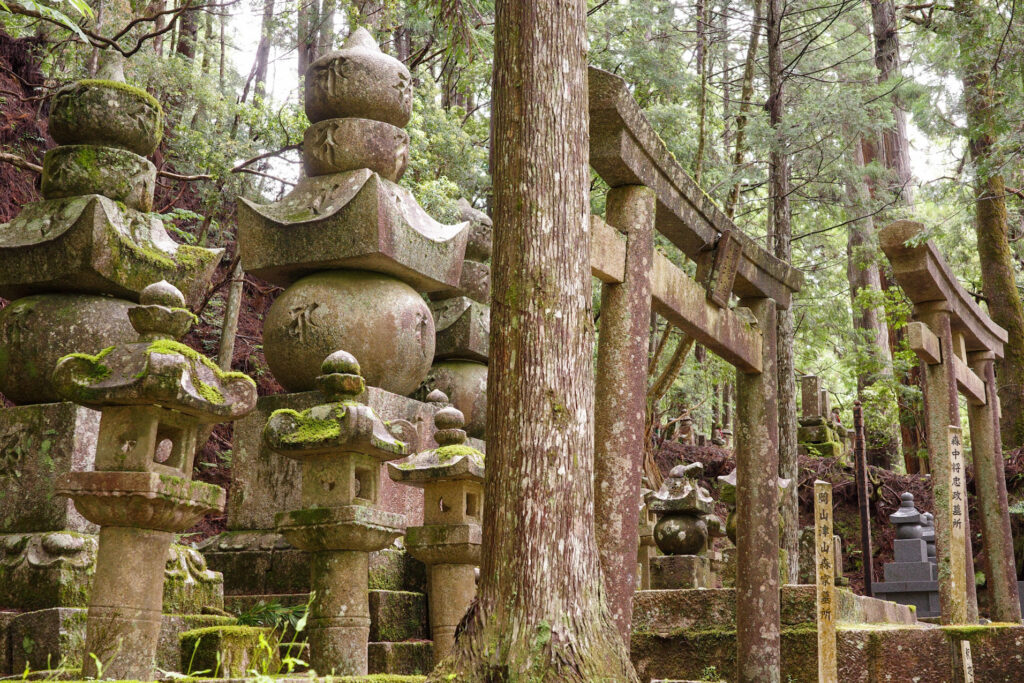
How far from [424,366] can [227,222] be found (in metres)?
9.57

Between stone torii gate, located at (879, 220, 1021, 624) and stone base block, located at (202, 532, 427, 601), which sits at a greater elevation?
stone torii gate, located at (879, 220, 1021, 624)

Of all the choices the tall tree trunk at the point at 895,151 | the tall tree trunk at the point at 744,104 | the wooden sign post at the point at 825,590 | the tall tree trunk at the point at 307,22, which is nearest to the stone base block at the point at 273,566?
the wooden sign post at the point at 825,590

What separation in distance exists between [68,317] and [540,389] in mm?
3678

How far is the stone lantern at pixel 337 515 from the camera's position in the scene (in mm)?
5207

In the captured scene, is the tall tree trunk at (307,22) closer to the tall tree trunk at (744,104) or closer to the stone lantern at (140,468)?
the tall tree trunk at (744,104)

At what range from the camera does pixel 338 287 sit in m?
7.11

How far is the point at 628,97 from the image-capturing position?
17.8 ft

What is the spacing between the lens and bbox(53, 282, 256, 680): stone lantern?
4.44 metres

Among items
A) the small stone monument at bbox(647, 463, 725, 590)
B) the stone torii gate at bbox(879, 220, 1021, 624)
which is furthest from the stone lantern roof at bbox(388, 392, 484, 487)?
the stone torii gate at bbox(879, 220, 1021, 624)

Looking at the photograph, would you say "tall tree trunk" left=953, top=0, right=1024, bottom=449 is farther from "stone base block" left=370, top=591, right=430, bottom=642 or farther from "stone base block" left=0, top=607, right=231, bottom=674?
"stone base block" left=0, top=607, right=231, bottom=674

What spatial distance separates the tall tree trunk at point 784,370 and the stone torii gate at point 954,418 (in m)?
1.40

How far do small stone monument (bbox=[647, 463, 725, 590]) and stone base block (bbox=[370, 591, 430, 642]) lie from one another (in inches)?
131

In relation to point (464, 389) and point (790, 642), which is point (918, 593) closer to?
point (790, 642)

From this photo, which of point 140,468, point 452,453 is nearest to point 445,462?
point 452,453
